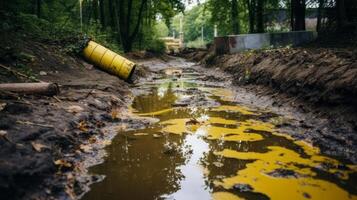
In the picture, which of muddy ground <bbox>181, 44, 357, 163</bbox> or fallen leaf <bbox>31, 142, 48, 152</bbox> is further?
muddy ground <bbox>181, 44, 357, 163</bbox>

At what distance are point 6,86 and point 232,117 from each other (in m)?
3.88

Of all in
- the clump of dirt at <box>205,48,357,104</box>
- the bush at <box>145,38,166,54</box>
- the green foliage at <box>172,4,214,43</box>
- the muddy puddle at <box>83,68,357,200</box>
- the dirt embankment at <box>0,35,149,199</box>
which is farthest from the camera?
the green foliage at <box>172,4,214,43</box>

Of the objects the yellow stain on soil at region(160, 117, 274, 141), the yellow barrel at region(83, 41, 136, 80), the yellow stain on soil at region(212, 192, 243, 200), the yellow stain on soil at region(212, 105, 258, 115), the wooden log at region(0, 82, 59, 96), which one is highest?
the yellow barrel at region(83, 41, 136, 80)

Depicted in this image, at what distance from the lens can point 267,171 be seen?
4191mm

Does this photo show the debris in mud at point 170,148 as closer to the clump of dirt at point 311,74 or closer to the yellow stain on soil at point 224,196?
the yellow stain on soil at point 224,196

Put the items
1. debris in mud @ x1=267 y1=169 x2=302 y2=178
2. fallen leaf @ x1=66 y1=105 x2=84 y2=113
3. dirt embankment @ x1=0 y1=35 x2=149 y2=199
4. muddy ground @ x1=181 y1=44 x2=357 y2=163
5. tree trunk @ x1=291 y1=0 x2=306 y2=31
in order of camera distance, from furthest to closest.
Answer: tree trunk @ x1=291 y1=0 x2=306 y2=31 → fallen leaf @ x1=66 y1=105 x2=84 y2=113 → muddy ground @ x1=181 y1=44 x2=357 y2=163 → debris in mud @ x1=267 y1=169 x2=302 y2=178 → dirt embankment @ x1=0 y1=35 x2=149 y2=199

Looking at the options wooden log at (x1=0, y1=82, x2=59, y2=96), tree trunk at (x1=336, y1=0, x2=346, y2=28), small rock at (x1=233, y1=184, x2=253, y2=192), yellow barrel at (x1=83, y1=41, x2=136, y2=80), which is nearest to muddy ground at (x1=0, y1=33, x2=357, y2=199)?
wooden log at (x1=0, y1=82, x2=59, y2=96)

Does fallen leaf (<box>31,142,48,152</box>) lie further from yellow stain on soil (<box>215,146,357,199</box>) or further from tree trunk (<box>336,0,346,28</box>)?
tree trunk (<box>336,0,346,28</box>)

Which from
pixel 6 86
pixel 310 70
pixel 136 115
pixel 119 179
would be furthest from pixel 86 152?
pixel 310 70

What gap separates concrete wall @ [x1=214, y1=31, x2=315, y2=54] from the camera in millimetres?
15797

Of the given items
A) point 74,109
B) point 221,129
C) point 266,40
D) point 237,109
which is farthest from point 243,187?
point 266,40

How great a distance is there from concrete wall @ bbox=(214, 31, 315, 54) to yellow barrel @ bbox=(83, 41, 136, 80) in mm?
6646

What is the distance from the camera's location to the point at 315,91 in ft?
22.4

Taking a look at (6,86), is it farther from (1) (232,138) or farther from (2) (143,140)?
(1) (232,138)
